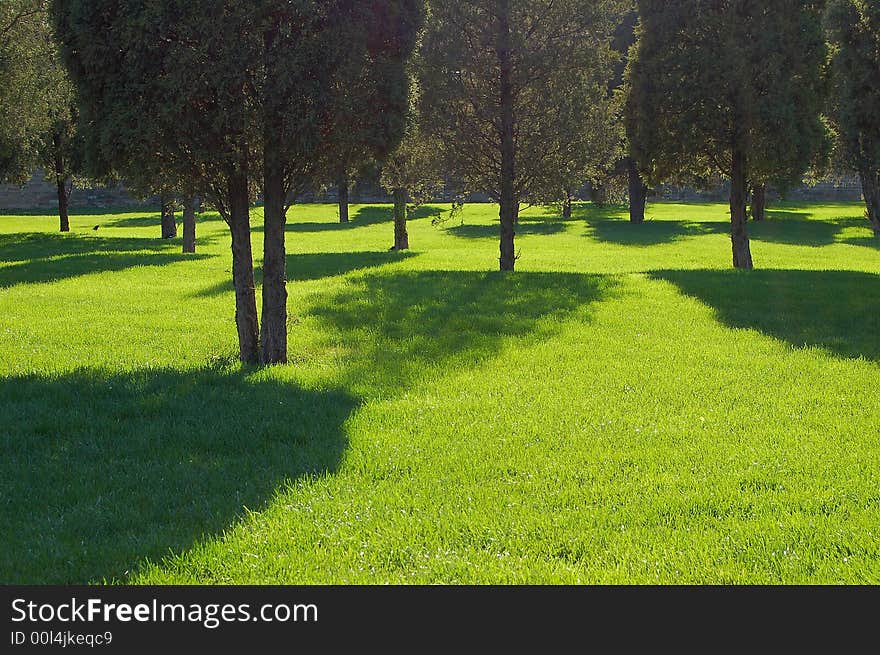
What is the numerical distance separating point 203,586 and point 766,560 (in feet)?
10.2

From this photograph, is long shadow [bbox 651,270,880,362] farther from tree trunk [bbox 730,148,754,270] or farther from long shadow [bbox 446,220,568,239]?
long shadow [bbox 446,220,568,239]

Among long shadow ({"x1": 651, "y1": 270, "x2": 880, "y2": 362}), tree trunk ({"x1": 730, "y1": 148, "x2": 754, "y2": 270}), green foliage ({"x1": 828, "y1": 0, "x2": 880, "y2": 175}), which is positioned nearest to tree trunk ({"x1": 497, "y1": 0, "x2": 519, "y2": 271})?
long shadow ({"x1": 651, "y1": 270, "x2": 880, "y2": 362})

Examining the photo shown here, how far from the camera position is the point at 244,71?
9516 millimetres

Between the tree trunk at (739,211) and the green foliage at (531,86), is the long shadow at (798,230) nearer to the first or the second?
the tree trunk at (739,211)

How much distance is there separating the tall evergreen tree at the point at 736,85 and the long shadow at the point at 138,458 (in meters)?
15.4

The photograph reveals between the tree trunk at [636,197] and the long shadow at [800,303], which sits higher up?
the tree trunk at [636,197]

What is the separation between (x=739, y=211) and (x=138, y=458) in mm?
19211

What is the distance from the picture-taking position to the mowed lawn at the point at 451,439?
4.82 m

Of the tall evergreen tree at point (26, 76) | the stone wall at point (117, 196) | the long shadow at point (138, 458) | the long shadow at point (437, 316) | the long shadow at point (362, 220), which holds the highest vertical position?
the tall evergreen tree at point (26, 76)

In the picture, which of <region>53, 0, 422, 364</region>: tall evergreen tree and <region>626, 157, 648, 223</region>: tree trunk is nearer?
<region>53, 0, 422, 364</region>: tall evergreen tree

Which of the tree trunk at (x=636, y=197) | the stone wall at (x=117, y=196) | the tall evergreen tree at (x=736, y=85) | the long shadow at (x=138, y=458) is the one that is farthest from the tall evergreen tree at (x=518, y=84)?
the stone wall at (x=117, y=196)

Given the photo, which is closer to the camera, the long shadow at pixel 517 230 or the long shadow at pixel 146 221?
the long shadow at pixel 517 230

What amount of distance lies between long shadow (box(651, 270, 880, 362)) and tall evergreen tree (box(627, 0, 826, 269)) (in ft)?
11.8

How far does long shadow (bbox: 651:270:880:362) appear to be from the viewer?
11.7 m
